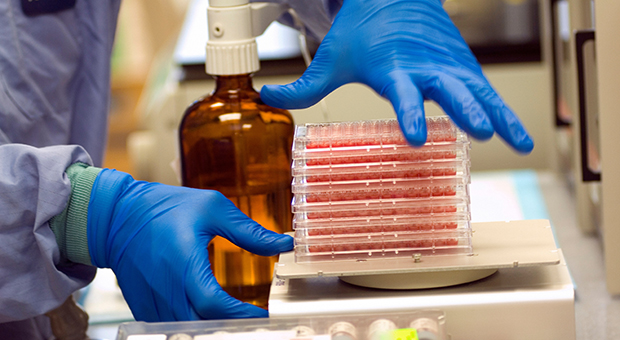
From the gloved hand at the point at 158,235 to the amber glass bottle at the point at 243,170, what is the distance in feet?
0.19

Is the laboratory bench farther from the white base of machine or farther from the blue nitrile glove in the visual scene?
the blue nitrile glove

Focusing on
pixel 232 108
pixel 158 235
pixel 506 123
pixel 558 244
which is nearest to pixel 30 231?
pixel 158 235

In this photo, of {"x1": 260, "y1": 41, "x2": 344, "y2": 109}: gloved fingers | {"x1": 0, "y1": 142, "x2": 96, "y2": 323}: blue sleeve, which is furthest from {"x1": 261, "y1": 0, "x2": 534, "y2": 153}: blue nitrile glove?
{"x1": 0, "y1": 142, "x2": 96, "y2": 323}: blue sleeve

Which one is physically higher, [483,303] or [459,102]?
[459,102]

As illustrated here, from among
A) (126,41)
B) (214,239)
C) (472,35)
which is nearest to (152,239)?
(214,239)

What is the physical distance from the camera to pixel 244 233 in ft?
2.06

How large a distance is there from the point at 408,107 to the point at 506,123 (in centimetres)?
8

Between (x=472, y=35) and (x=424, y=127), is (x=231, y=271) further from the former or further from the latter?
(x=472, y=35)

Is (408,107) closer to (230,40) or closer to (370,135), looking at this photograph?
(370,135)

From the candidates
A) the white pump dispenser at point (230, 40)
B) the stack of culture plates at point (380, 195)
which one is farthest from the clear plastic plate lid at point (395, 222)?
the white pump dispenser at point (230, 40)

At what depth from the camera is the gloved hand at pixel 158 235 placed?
0.61 meters

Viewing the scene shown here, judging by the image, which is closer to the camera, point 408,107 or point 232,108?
point 408,107

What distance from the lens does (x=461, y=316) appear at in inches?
21.4

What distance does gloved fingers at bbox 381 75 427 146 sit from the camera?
0.53 meters
